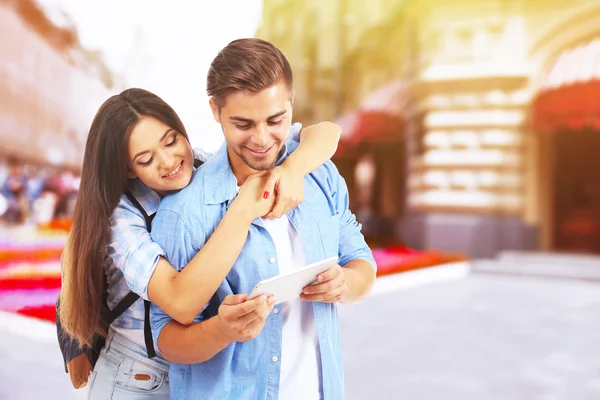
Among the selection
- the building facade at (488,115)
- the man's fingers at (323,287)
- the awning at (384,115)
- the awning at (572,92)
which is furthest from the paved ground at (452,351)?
the awning at (384,115)

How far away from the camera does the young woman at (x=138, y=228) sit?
1.32 meters

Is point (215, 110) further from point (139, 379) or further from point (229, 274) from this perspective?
point (139, 379)

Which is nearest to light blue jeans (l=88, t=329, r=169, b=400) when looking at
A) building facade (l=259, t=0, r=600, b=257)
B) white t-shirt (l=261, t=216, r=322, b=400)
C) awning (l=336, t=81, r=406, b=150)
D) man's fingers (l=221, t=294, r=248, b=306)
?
→ white t-shirt (l=261, t=216, r=322, b=400)

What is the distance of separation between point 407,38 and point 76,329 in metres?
11.4

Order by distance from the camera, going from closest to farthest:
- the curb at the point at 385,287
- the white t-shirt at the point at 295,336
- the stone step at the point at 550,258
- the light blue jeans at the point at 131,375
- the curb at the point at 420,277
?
the white t-shirt at the point at 295,336
the light blue jeans at the point at 131,375
the curb at the point at 385,287
the curb at the point at 420,277
the stone step at the point at 550,258

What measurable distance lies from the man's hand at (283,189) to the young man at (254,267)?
0.14ft

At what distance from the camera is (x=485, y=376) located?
4223mm

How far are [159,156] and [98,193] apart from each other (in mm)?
196

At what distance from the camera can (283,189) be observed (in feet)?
4.51

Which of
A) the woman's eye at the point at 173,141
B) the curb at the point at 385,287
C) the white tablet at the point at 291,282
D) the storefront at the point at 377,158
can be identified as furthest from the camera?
the storefront at the point at 377,158

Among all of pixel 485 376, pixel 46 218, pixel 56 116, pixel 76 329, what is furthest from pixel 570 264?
pixel 56 116

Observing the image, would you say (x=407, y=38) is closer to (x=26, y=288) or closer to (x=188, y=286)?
(x=26, y=288)

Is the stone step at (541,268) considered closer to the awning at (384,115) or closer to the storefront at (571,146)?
the storefront at (571,146)

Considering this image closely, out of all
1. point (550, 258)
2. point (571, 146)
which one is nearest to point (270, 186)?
point (550, 258)
